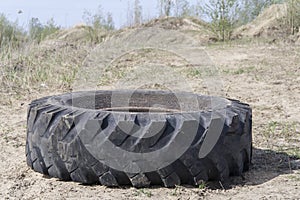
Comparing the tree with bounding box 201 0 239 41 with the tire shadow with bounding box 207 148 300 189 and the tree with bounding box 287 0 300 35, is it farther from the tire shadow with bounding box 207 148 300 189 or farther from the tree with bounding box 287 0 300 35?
the tire shadow with bounding box 207 148 300 189

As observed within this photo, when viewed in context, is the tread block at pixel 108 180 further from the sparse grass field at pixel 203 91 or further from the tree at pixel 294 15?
the tree at pixel 294 15

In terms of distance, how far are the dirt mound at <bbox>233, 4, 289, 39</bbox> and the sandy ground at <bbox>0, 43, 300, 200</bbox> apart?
6.25 m

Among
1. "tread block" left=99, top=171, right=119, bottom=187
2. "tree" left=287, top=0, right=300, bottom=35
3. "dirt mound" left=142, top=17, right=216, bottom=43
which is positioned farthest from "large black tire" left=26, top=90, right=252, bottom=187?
"dirt mound" left=142, top=17, right=216, bottom=43

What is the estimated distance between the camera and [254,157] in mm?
3422

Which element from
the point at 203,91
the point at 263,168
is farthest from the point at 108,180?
the point at 203,91

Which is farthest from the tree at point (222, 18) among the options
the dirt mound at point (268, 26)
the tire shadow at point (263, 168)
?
the tire shadow at point (263, 168)

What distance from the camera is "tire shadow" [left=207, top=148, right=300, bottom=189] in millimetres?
2852

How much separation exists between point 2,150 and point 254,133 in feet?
6.69

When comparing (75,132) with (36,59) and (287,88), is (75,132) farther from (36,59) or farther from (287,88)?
(36,59)

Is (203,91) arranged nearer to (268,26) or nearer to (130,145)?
(130,145)

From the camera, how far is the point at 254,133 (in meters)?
4.11

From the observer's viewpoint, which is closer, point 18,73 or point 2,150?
point 2,150

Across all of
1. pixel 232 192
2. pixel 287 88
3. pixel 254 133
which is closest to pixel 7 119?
pixel 254 133

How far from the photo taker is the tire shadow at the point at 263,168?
9.36 ft
